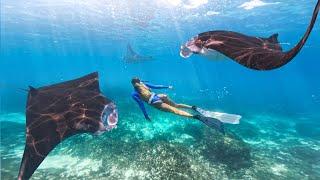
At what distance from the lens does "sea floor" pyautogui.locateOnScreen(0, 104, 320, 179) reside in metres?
14.4

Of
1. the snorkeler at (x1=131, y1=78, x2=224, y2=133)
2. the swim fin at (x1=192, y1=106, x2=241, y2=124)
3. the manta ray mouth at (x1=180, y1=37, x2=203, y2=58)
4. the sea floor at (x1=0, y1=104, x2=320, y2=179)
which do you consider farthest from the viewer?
the sea floor at (x1=0, y1=104, x2=320, y2=179)

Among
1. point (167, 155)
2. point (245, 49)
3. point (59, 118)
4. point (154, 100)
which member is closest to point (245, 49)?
point (245, 49)

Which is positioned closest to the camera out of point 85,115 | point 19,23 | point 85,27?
point 85,115

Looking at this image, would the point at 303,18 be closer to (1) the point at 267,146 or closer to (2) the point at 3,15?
(1) the point at 267,146

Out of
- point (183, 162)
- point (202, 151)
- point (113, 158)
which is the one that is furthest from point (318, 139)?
point (113, 158)

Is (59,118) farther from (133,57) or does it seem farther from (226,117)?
(133,57)

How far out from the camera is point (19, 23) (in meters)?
42.8

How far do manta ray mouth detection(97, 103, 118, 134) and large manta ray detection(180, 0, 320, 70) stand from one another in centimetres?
224

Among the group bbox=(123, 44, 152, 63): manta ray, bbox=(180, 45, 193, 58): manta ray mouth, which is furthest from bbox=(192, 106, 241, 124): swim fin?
Answer: bbox=(123, 44, 152, 63): manta ray

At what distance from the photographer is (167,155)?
49.4 ft

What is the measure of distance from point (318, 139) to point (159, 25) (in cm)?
2689

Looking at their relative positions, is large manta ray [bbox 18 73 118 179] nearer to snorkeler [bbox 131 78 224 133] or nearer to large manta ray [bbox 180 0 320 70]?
snorkeler [bbox 131 78 224 133]

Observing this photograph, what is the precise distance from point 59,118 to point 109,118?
1338 mm

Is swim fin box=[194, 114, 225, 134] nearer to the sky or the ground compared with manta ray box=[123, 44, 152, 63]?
nearer to the sky
